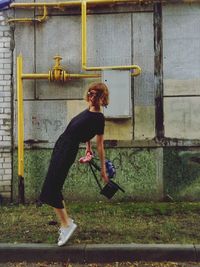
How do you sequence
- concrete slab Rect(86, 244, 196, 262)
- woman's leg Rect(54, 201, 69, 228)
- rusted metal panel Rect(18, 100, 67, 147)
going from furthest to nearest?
rusted metal panel Rect(18, 100, 67, 147), woman's leg Rect(54, 201, 69, 228), concrete slab Rect(86, 244, 196, 262)

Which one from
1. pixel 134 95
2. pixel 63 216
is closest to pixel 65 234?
pixel 63 216

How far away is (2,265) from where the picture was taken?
207 inches

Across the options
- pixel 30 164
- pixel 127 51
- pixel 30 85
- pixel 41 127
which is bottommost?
pixel 30 164

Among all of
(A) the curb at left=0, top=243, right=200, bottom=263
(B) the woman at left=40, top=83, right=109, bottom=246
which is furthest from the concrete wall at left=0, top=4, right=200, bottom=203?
(A) the curb at left=0, top=243, right=200, bottom=263

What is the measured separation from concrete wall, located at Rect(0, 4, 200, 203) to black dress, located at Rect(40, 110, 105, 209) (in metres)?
2.44

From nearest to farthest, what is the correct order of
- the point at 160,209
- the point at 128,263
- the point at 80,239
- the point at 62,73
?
1. the point at 128,263
2. the point at 80,239
3. the point at 160,209
4. the point at 62,73

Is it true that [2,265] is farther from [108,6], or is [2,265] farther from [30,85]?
[108,6]

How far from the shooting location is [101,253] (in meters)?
5.24

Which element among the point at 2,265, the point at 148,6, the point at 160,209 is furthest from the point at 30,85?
the point at 2,265

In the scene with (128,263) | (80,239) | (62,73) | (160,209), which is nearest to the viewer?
(128,263)

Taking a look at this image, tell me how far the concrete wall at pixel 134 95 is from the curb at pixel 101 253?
2682mm

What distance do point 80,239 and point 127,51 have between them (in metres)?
3.46

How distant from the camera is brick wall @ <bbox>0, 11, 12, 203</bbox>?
26.5ft

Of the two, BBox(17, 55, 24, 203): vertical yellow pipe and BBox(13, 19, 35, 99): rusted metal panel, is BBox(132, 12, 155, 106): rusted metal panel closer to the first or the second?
BBox(13, 19, 35, 99): rusted metal panel
